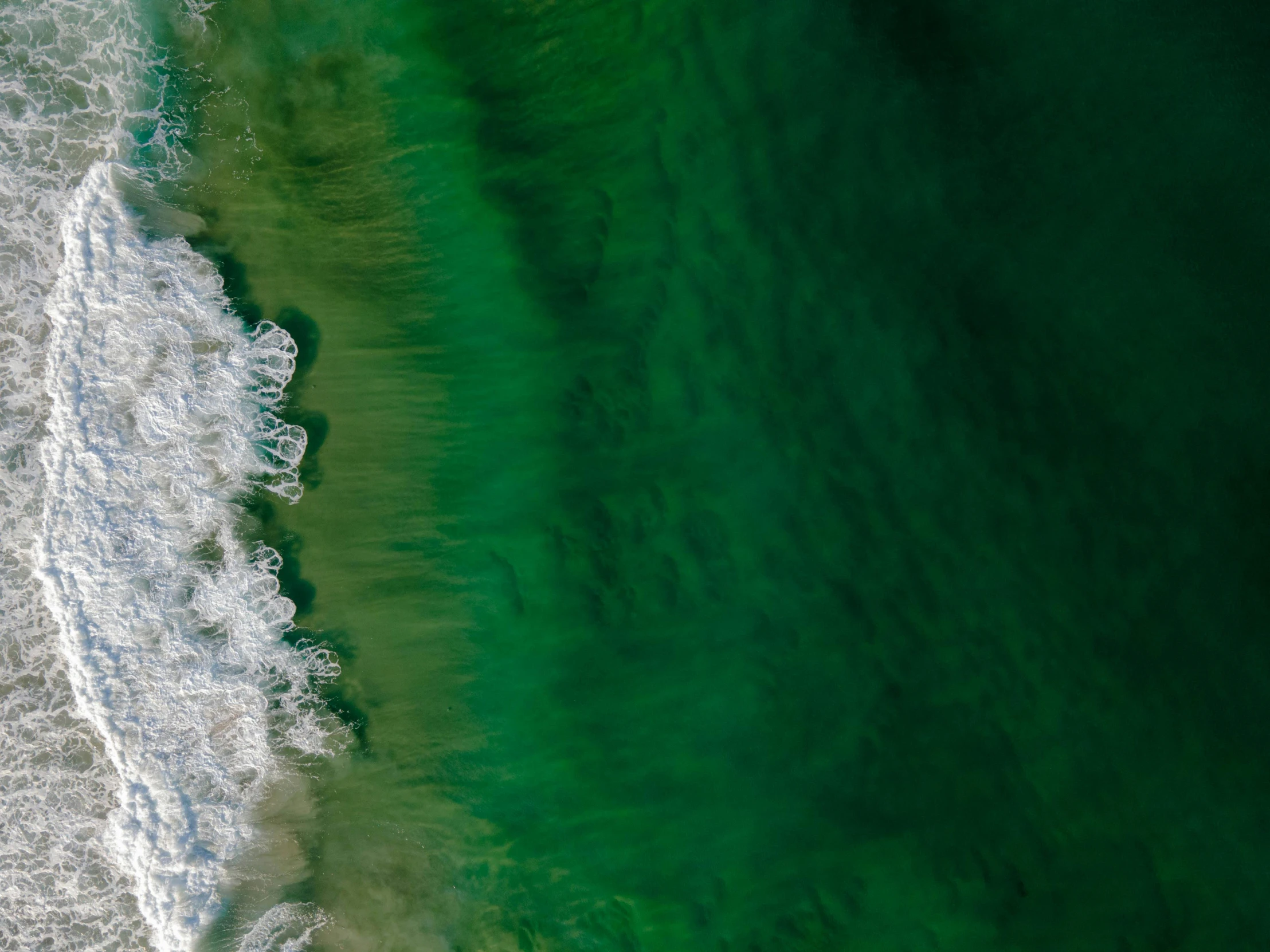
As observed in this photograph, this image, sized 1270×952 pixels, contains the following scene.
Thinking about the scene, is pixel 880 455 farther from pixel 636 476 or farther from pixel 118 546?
pixel 118 546

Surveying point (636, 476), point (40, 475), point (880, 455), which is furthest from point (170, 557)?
point (880, 455)

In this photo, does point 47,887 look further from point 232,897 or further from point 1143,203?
point 1143,203

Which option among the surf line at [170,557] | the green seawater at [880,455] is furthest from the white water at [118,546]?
the green seawater at [880,455]

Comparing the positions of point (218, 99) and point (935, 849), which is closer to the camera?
point (935, 849)

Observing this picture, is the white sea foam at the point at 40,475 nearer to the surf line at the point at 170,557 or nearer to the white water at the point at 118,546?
the white water at the point at 118,546

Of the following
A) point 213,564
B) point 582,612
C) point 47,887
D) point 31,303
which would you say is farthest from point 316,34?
point 47,887

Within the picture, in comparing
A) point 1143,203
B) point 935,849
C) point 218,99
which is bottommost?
point 935,849

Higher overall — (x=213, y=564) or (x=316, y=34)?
(x=316, y=34)
